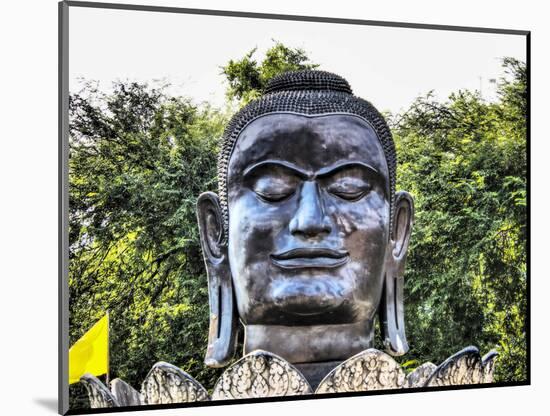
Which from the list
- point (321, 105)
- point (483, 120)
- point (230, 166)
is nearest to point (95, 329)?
point (230, 166)

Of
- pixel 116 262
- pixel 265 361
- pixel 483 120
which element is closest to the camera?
pixel 265 361

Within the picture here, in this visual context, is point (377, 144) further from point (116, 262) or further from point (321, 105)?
point (116, 262)

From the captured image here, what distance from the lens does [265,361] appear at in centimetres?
815

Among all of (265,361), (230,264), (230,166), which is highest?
(230,166)

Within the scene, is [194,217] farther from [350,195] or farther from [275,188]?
[350,195]

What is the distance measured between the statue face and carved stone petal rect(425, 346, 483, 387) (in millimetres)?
1009

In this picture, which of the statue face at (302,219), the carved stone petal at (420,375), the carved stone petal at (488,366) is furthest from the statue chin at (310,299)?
the carved stone petal at (488,366)

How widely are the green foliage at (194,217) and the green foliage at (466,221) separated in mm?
11

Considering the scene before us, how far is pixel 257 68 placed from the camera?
916 cm

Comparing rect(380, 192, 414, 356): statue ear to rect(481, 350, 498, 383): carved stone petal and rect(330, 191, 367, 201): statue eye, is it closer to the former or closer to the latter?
rect(330, 191, 367, 201): statue eye

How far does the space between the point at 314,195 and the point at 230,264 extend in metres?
0.79

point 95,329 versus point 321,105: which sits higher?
point 321,105

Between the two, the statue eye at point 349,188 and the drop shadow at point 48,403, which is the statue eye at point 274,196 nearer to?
the statue eye at point 349,188

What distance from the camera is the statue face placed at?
8.20 metres
